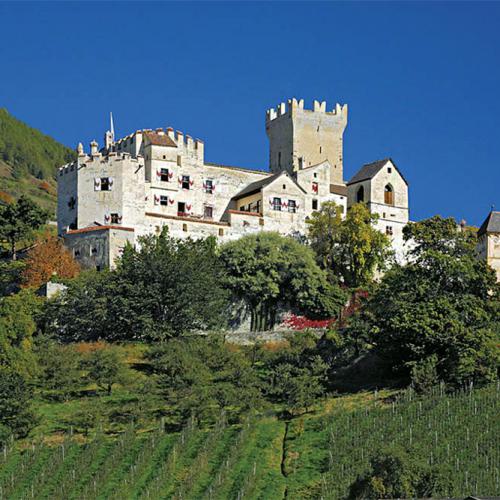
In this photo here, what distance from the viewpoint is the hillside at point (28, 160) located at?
→ 155 meters

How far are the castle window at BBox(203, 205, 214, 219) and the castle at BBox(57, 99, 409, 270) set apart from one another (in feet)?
0.22

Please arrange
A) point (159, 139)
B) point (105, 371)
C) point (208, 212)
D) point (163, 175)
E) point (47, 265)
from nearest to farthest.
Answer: point (105, 371), point (47, 265), point (163, 175), point (159, 139), point (208, 212)

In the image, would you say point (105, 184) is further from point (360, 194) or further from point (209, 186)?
point (360, 194)

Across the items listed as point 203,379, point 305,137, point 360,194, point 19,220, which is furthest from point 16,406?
point 305,137

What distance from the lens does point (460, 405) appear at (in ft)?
176

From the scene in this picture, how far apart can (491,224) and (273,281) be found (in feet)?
52.5

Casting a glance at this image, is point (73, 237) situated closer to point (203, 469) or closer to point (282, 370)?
point (282, 370)

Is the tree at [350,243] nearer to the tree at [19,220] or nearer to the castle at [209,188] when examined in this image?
the castle at [209,188]

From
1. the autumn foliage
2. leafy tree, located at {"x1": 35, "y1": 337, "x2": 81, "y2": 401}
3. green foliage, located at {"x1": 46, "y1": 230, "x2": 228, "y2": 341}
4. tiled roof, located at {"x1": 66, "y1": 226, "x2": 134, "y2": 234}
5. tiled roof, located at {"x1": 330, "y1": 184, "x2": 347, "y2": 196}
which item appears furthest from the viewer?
tiled roof, located at {"x1": 330, "y1": 184, "x2": 347, "y2": 196}

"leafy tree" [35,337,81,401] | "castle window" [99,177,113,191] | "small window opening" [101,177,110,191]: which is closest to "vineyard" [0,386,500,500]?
"leafy tree" [35,337,81,401]

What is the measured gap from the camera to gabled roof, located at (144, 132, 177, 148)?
81.5 meters

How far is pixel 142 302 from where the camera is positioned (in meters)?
67.6

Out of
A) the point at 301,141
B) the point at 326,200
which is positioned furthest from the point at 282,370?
the point at 301,141

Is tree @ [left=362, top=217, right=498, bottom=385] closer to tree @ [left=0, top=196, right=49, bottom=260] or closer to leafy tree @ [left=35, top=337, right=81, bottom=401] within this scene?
leafy tree @ [left=35, top=337, right=81, bottom=401]
